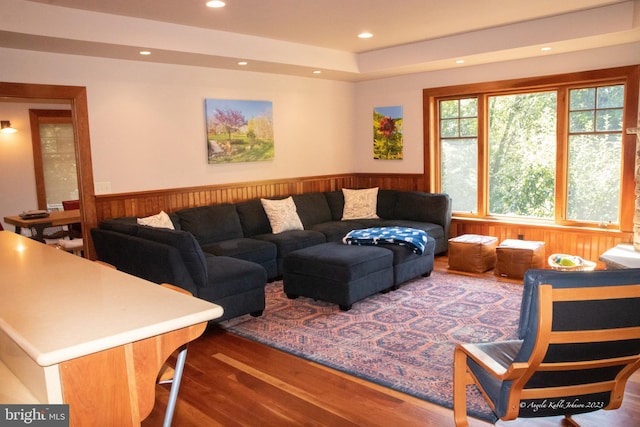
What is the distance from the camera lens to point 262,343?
3.86m

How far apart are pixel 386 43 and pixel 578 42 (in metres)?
2.06

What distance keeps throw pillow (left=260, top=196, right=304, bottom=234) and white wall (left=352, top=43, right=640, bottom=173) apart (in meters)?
1.91

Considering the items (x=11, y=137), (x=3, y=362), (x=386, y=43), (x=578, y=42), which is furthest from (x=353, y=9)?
(x=11, y=137)

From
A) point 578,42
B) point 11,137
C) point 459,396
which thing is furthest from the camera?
point 11,137

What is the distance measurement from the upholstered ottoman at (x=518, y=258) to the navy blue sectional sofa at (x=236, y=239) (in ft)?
2.48

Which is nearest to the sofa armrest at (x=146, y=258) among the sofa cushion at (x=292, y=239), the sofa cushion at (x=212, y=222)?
the sofa cushion at (x=212, y=222)

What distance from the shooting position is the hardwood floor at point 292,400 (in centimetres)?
274

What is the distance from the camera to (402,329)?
4070mm

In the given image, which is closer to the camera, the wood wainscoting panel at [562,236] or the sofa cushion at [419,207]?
the wood wainscoting panel at [562,236]

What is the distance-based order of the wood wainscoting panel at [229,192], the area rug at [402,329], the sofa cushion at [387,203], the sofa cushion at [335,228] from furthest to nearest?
the sofa cushion at [387,203] < the sofa cushion at [335,228] < the wood wainscoting panel at [229,192] < the area rug at [402,329]

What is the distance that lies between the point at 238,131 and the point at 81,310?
15.2 ft

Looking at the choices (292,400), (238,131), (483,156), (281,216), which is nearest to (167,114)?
(238,131)

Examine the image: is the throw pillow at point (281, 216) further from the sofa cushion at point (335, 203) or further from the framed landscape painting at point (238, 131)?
the sofa cushion at point (335, 203)

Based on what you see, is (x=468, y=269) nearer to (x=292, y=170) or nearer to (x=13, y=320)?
(x=292, y=170)
